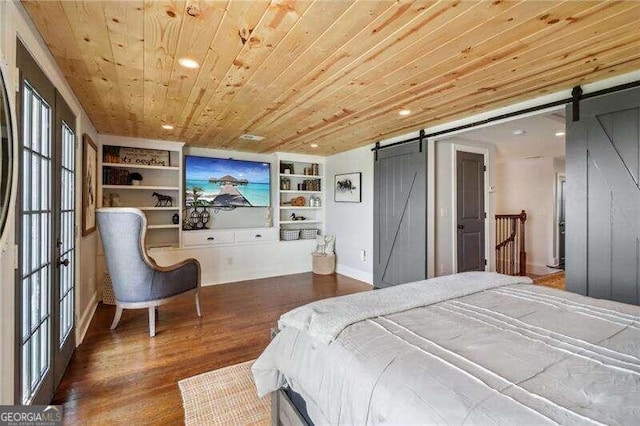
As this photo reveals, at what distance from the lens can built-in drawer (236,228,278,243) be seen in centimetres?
494

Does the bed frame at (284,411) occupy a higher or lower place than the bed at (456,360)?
lower

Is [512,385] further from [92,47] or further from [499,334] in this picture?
[92,47]

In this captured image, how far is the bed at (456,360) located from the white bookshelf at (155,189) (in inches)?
146

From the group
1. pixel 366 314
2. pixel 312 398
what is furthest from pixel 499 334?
pixel 312 398

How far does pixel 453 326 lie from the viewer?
4.25 feet

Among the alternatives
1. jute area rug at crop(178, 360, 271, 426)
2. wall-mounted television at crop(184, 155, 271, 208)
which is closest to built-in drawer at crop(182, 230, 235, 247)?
wall-mounted television at crop(184, 155, 271, 208)

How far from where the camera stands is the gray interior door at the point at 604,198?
219cm

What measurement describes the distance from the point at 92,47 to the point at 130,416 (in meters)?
2.25

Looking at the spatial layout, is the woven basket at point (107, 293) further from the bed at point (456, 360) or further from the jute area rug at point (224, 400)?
the bed at point (456, 360)

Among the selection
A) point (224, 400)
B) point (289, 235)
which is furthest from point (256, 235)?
point (224, 400)

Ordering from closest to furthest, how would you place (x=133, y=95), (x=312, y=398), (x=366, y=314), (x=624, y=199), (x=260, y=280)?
(x=312, y=398), (x=366, y=314), (x=624, y=199), (x=133, y=95), (x=260, y=280)

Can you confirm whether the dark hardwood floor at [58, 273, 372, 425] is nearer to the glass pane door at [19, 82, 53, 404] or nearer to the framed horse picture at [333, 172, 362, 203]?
the glass pane door at [19, 82, 53, 404]
